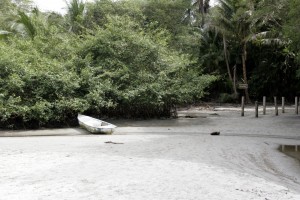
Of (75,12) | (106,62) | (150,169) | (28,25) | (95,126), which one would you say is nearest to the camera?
(150,169)

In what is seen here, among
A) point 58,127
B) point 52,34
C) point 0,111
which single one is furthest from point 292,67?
point 0,111

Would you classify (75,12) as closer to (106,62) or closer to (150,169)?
(106,62)

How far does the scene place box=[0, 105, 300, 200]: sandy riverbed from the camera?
242 inches

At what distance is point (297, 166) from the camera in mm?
9617

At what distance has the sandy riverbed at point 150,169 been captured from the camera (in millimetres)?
6141

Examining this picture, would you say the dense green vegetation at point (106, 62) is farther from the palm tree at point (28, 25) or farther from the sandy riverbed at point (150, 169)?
the sandy riverbed at point (150, 169)

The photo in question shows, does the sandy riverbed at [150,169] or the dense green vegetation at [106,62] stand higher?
the dense green vegetation at [106,62]

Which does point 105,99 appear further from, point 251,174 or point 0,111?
point 251,174

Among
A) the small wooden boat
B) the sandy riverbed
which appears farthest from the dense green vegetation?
the sandy riverbed

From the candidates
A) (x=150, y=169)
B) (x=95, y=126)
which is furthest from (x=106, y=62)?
(x=150, y=169)

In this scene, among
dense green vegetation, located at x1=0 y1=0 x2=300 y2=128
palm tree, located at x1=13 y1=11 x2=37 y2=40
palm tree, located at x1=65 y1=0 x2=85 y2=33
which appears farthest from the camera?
palm tree, located at x1=65 y1=0 x2=85 y2=33

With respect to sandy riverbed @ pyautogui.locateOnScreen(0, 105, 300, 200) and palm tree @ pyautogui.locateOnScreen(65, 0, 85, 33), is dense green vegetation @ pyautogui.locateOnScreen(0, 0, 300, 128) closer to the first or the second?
palm tree @ pyautogui.locateOnScreen(65, 0, 85, 33)

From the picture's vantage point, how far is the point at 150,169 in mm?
7891

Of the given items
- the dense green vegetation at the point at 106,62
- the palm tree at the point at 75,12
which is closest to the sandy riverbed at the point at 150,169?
the dense green vegetation at the point at 106,62
